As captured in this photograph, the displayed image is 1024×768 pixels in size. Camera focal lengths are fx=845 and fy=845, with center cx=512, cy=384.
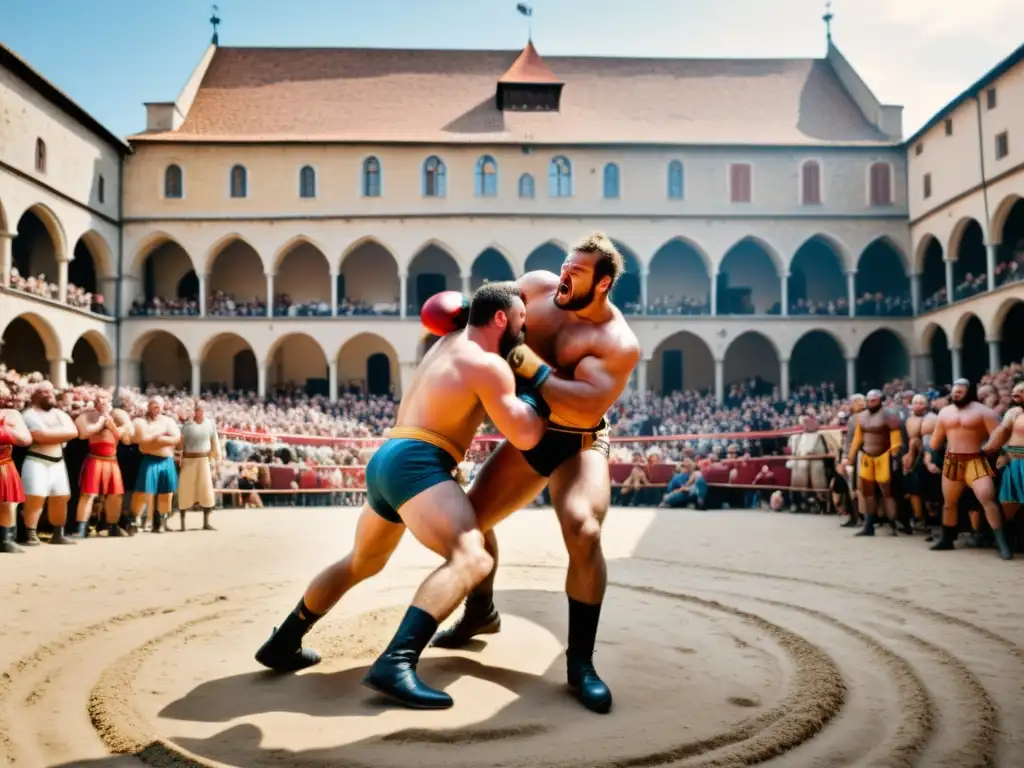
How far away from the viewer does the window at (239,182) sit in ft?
119

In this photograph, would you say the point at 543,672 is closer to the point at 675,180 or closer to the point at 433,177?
the point at 433,177

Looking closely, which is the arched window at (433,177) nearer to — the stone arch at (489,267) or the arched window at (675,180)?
the stone arch at (489,267)

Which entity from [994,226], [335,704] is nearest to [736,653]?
[335,704]

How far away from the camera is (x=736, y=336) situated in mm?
36250

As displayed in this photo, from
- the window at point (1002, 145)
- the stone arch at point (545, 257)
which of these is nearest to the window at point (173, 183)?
the stone arch at point (545, 257)

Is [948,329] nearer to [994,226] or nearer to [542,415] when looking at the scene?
[994,226]

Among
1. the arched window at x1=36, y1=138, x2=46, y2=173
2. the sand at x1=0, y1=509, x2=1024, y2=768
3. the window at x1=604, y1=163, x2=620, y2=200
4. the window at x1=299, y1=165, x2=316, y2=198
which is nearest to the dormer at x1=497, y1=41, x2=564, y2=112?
the window at x1=604, y1=163, x2=620, y2=200

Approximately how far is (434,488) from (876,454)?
9064mm

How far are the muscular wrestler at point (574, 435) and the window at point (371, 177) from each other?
32553 millimetres

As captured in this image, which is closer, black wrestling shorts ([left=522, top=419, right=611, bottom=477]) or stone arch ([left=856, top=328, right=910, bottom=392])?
→ black wrestling shorts ([left=522, top=419, right=611, bottom=477])

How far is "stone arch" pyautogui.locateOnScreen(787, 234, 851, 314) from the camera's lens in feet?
127

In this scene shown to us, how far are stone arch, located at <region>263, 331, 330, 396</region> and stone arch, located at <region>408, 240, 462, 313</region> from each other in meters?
5.26

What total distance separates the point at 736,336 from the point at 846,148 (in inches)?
366

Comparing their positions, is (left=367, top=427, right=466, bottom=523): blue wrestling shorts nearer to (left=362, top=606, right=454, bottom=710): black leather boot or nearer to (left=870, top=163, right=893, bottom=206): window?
(left=362, top=606, right=454, bottom=710): black leather boot
